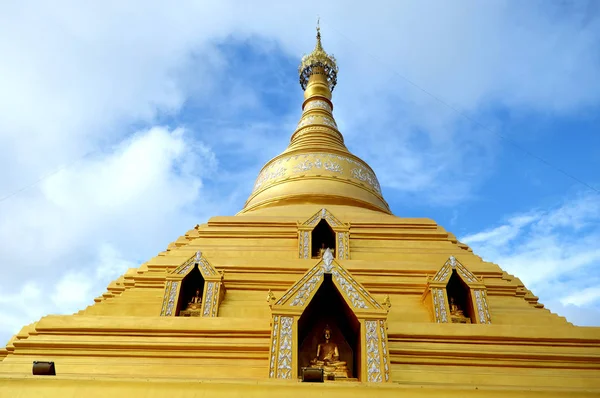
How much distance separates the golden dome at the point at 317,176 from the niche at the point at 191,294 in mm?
5743

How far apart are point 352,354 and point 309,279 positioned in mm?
1364

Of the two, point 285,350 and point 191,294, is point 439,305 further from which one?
point 191,294

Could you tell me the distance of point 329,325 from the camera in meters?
7.46

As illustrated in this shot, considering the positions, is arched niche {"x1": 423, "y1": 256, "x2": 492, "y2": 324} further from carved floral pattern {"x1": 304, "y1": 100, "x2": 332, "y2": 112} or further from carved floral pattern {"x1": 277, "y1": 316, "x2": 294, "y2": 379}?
carved floral pattern {"x1": 304, "y1": 100, "x2": 332, "y2": 112}

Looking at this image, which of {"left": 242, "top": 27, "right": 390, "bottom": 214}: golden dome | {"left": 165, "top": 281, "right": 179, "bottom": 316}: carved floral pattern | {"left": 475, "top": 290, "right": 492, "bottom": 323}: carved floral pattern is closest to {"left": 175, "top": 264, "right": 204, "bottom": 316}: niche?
{"left": 165, "top": 281, "right": 179, "bottom": 316}: carved floral pattern

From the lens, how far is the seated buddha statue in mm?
6836

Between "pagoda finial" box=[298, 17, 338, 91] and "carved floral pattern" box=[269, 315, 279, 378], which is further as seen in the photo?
"pagoda finial" box=[298, 17, 338, 91]

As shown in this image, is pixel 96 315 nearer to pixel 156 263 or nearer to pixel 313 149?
pixel 156 263

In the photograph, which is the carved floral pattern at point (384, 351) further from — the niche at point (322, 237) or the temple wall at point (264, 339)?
the niche at point (322, 237)

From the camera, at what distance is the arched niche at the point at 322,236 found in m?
11.3

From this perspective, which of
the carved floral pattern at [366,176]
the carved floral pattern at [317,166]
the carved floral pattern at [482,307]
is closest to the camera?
the carved floral pattern at [482,307]

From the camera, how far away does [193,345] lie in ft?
25.9

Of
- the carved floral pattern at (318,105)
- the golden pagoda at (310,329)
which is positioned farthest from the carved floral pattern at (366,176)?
the carved floral pattern at (318,105)

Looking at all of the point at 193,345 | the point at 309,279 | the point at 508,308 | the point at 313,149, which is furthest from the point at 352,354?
the point at 313,149
